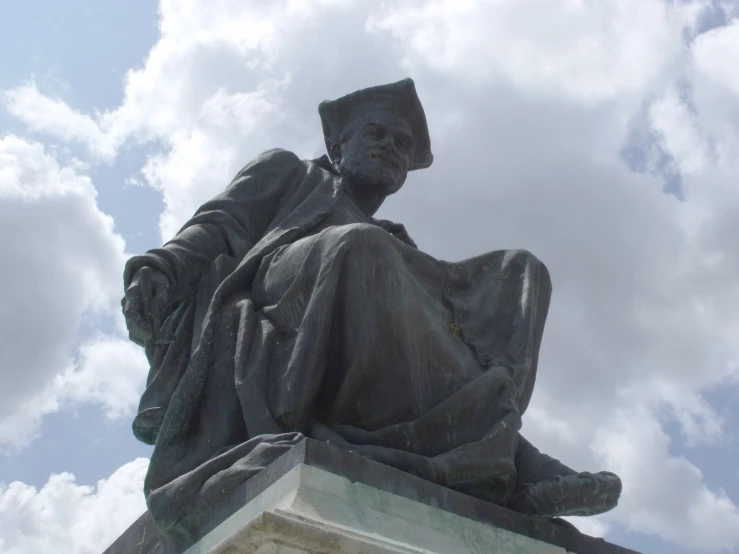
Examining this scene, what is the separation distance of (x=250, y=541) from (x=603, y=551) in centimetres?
196

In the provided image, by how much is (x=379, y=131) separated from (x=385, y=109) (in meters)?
0.15

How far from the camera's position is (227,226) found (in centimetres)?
696

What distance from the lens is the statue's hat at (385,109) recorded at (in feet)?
23.7

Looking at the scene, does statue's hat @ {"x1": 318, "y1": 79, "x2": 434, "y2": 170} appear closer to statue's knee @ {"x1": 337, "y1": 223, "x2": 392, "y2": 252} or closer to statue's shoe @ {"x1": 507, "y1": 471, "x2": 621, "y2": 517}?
statue's knee @ {"x1": 337, "y1": 223, "x2": 392, "y2": 252}

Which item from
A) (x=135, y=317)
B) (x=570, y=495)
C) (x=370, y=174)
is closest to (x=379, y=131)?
(x=370, y=174)

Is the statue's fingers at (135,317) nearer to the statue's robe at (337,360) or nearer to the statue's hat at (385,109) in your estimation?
the statue's robe at (337,360)

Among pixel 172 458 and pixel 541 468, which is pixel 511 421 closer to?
pixel 541 468

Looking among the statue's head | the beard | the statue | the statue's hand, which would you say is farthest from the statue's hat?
the statue's hand

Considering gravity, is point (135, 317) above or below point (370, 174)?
below

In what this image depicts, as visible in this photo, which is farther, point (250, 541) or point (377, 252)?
point (377, 252)

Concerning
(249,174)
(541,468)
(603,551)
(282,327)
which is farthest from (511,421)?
(249,174)

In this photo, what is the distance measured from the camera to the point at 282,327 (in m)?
5.79

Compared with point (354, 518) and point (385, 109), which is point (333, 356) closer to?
point (354, 518)

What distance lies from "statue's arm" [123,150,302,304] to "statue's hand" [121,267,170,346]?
81 millimetres
